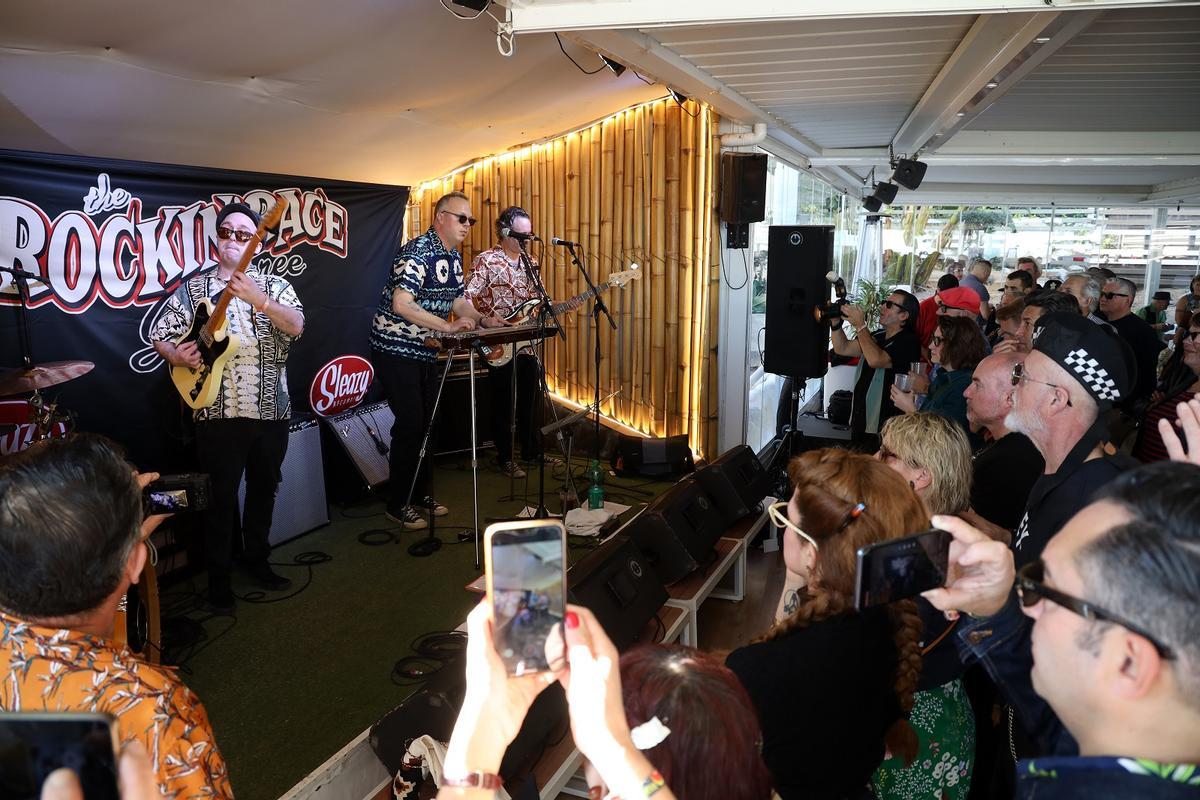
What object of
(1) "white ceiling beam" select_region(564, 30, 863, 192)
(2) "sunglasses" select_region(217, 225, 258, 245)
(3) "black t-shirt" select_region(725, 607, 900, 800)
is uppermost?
(1) "white ceiling beam" select_region(564, 30, 863, 192)

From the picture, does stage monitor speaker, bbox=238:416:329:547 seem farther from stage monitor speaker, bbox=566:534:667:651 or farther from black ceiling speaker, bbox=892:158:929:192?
black ceiling speaker, bbox=892:158:929:192

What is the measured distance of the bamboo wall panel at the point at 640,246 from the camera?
5.93 metres

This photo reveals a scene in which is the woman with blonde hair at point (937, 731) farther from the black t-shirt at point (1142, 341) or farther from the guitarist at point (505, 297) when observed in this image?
the black t-shirt at point (1142, 341)

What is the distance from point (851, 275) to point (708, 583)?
9640 millimetres

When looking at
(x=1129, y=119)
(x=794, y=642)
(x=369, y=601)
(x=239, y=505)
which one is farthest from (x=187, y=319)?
(x=1129, y=119)

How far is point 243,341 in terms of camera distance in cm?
357

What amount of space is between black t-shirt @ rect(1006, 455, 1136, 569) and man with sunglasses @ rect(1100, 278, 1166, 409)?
10.5 ft

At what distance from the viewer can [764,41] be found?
11.6ft

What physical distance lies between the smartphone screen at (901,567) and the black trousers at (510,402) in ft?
15.1

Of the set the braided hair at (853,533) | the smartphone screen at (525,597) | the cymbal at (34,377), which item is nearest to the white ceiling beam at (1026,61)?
the braided hair at (853,533)

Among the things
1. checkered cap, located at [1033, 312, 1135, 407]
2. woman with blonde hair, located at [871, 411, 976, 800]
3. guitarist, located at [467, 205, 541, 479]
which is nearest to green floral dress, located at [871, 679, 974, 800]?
woman with blonde hair, located at [871, 411, 976, 800]

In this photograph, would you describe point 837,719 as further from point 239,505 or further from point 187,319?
point 239,505

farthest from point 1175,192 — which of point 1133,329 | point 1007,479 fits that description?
point 1007,479

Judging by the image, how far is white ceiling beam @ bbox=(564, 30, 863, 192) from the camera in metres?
3.19
